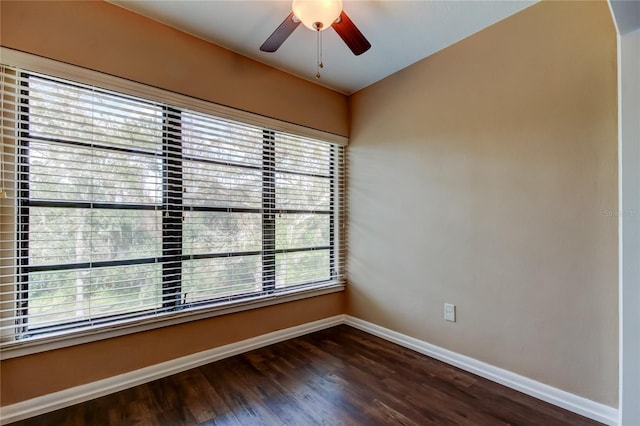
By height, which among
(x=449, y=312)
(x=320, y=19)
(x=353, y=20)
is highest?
(x=353, y=20)

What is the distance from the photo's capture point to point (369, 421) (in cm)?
163

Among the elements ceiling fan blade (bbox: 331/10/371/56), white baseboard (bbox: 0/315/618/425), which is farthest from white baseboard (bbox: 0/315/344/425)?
ceiling fan blade (bbox: 331/10/371/56)

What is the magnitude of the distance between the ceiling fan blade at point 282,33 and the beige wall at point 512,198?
1.37 metres

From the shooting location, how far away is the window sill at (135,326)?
1654mm

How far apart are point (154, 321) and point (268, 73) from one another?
2.24m

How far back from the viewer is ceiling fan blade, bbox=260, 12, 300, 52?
1.61 meters

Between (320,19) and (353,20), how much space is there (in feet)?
2.16

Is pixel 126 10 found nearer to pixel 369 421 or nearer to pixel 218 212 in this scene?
pixel 218 212

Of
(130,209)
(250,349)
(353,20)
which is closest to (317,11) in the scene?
(353,20)

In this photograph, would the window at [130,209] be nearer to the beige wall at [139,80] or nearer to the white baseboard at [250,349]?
the beige wall at [139,80]

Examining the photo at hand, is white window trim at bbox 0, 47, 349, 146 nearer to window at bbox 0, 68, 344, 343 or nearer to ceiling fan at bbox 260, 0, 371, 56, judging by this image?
window at bbox 0, 68, 344, 343

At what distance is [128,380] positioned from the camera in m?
1.94

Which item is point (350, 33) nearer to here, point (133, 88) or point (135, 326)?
point (133, 88)

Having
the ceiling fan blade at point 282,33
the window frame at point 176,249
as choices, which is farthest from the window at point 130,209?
Result: the ceiling fan blade at point 282,33
